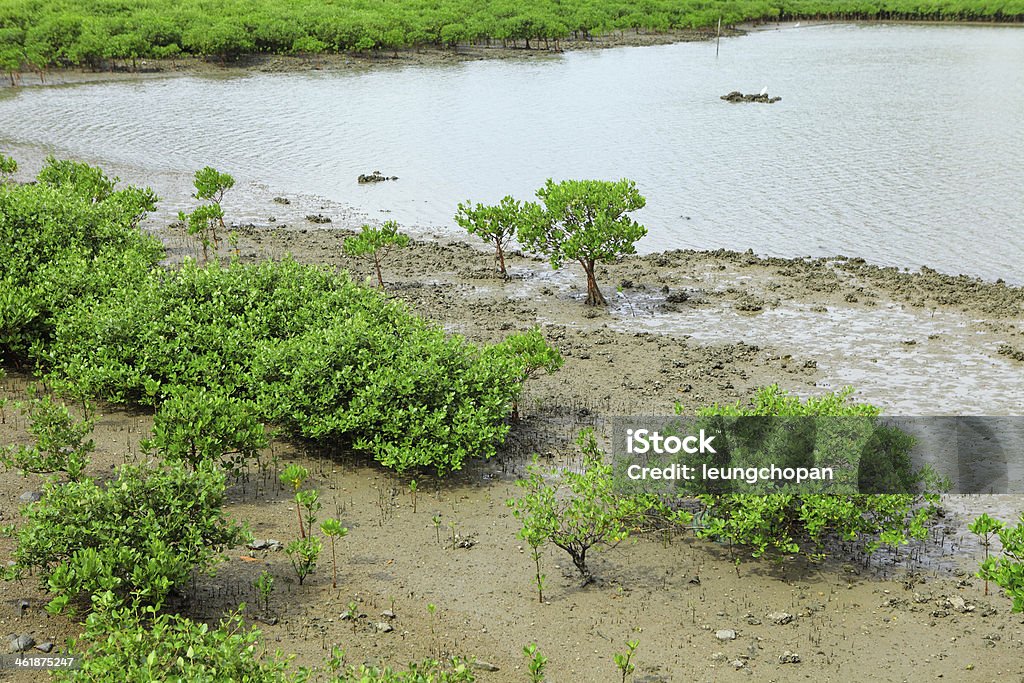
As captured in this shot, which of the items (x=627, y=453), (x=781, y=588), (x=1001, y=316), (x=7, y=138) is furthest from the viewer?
(x=7, y=138)

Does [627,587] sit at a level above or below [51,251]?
below

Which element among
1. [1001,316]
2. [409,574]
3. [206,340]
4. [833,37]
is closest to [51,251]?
[206,340]

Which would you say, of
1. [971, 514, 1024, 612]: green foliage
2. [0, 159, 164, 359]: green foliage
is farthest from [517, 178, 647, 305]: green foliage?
[971, 514, 1024, 612]: green foliage

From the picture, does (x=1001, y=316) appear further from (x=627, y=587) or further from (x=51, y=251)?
(x=51, y=251)

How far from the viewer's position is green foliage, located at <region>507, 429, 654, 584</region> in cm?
965

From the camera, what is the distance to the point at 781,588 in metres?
9.74

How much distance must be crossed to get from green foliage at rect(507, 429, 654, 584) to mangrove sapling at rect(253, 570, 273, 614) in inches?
96.7

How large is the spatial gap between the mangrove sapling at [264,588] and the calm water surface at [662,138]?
1622 centimetres

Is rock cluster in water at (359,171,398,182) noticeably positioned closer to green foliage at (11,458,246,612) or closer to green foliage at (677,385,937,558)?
green foliage at (677,385,937,558)

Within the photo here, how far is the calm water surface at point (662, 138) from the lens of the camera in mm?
25438

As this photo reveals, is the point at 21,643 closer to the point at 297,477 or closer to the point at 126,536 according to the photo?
the point at 126,536

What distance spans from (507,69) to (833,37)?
3132 cm

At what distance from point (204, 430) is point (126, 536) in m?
2.15

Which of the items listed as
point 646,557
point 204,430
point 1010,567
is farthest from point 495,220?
point 1010,567
